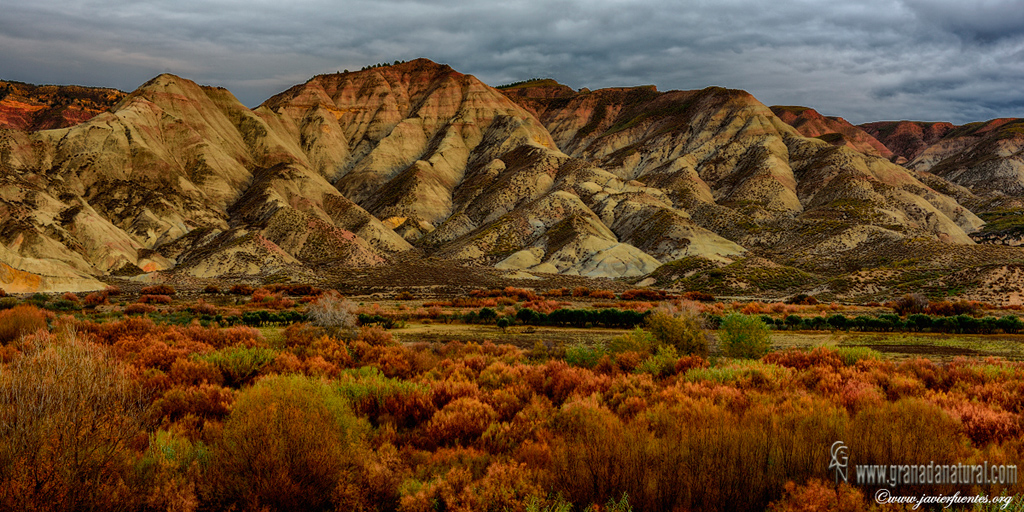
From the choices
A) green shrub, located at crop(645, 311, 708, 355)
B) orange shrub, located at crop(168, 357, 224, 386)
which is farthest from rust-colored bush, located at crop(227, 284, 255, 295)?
green shrub, located at crop(645, 311, 708, 355)

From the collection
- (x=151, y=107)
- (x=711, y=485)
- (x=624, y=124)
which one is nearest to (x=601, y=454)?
(x=711, y=485)

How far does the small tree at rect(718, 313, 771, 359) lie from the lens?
13805 mm

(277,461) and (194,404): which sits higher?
(277,461)

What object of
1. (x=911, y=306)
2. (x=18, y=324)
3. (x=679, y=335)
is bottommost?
(x=911, y=306)

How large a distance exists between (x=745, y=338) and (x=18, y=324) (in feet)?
60.5

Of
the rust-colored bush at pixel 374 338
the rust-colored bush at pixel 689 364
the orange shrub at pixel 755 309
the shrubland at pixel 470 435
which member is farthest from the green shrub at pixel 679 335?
the orange shrub at pixel 755 309

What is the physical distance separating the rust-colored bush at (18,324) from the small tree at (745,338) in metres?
17.2

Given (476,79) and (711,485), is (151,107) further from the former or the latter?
(711,485)

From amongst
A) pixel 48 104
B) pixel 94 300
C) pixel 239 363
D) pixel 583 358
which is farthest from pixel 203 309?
pixel 48 104

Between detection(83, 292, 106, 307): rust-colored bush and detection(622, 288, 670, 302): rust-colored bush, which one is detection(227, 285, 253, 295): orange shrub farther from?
detection(622, 288, 670, 302): rust-colored bush

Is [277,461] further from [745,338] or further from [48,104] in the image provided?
[48,104]

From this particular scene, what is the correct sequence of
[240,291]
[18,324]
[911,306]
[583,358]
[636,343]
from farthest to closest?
[240,291] → [911,306] → [636,343] → [18,324] → [583,358]

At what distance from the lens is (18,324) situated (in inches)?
486

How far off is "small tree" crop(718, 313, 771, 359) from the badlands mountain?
34.2m
